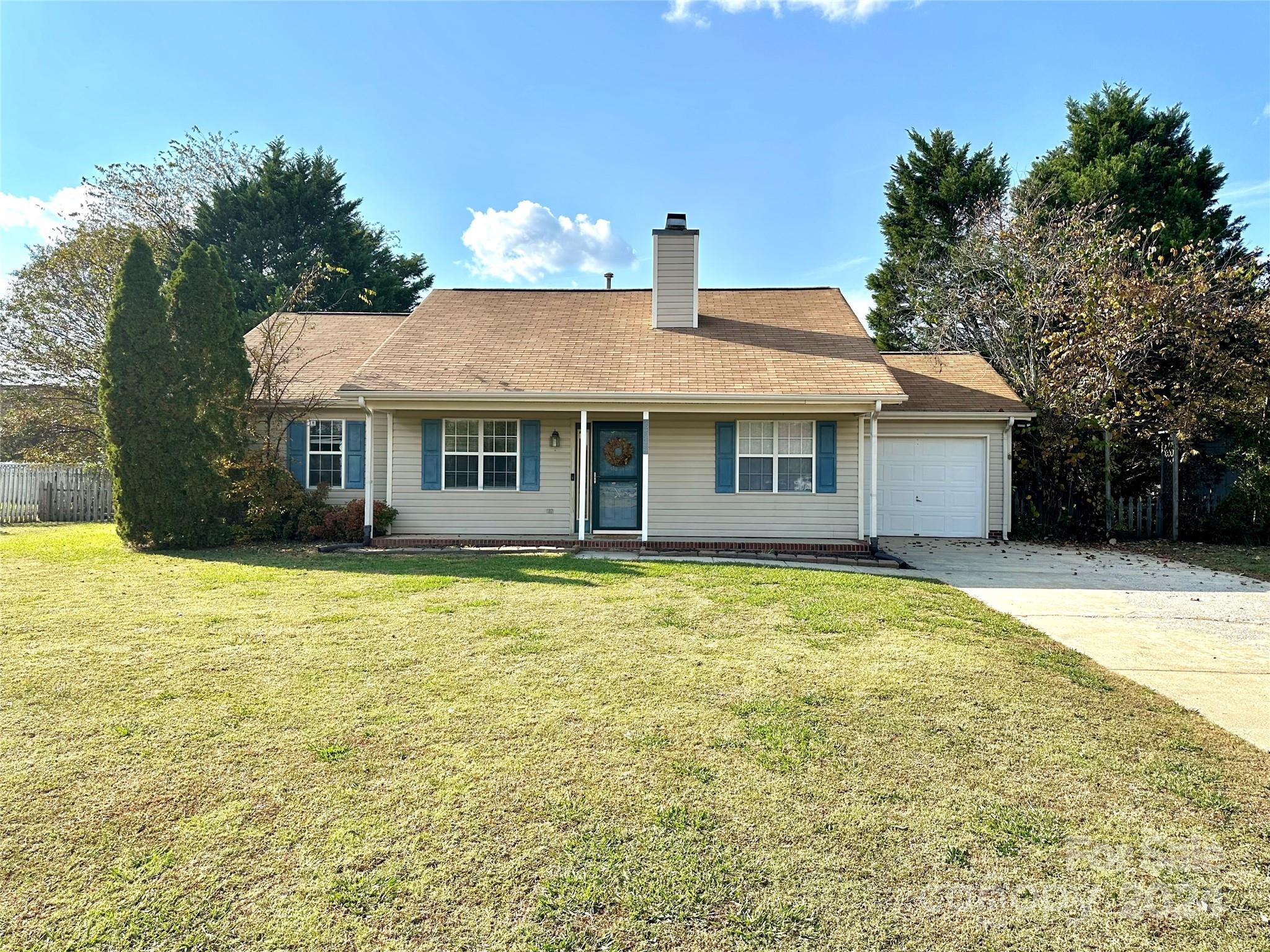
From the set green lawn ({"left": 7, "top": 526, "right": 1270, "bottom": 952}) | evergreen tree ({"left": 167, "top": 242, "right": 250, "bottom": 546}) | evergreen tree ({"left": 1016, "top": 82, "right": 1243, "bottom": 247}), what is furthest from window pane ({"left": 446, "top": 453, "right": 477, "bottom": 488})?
evergreen tree ({"left": 1016, "top": 82, "right": 1243, "bottom": 247})

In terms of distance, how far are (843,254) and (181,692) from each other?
85.4 ft

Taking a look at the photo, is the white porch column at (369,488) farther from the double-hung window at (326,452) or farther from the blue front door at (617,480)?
the blue front door at (617,480)

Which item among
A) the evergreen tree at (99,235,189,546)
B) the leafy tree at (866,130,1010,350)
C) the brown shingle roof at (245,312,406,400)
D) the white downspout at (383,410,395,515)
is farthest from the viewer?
the leafy tree at (866,130,1010,350)

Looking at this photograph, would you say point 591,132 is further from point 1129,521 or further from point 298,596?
point 1129,521

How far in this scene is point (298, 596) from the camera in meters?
6.78

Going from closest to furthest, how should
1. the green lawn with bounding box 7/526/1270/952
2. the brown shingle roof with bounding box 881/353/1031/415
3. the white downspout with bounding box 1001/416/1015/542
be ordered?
1. the green lawn with bounding box 7/526/1270/952
2. the brown shingle roof with bounding box 881/353/1031/415
3. the white downspout with bounding box 1001/416/1015/542

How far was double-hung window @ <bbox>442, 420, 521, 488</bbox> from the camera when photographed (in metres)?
11.6

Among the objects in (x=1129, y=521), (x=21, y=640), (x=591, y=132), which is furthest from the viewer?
(x=591, y=132)

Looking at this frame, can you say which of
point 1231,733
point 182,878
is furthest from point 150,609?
point 1231,733

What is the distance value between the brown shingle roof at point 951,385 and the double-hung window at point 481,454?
286 inches

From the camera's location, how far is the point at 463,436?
11625mm

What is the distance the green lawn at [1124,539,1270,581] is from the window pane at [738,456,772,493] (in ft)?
21.4

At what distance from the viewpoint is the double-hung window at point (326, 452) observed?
1224cm

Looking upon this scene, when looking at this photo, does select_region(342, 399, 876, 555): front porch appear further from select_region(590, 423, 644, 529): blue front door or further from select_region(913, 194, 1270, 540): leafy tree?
select_region(913, 194, 1270, 540): leafy tree
